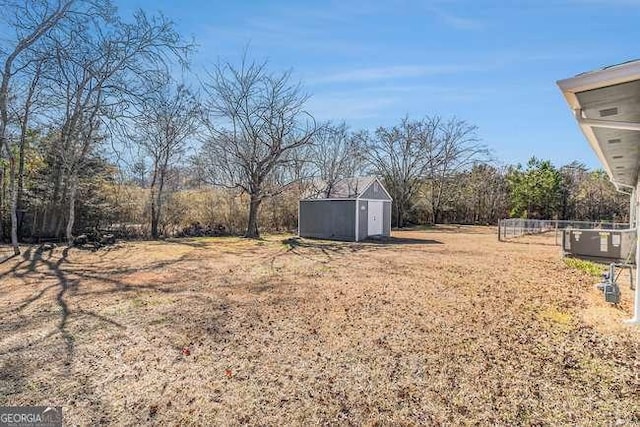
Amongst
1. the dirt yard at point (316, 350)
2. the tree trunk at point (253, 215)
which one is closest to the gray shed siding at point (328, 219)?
the tree trunk at point (253, 215)

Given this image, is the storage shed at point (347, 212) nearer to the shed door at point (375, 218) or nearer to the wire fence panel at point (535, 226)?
the shed door at point (375, 218)

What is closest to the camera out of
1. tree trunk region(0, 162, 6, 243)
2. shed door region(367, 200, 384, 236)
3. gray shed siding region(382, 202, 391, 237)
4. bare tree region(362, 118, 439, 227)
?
tree trunk region(0, 162, 6, 243)

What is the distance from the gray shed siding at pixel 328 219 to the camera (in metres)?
14.3

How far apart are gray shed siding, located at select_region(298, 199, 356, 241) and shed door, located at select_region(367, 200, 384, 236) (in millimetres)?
1225

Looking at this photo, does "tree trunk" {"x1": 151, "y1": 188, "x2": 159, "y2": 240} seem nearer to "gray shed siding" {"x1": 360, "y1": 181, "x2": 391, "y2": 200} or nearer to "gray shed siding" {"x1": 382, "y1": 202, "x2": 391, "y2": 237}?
"gray shed siding" {"x1": 360, "y1": 181, "x2": 391, "y2": 200}

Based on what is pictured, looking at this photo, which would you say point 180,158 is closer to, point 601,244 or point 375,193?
point 375,193

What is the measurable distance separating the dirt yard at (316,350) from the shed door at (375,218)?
27.3ft

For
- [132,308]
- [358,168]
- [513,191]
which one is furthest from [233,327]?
[513,191]

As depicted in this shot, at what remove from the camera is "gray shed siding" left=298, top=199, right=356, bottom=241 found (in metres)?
14.3

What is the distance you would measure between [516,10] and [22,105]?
12.1 metres

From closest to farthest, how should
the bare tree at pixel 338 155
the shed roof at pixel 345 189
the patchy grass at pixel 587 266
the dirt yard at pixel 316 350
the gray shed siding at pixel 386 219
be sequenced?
the dirt yard at pixel 316 350 < the patchy grass at pixel 587 266 < the shed roof at pixel 345 189 < the gray shed siding at pixel 386 219 < the bare tree at pixel 338 155

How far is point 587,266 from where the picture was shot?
26.8 feet

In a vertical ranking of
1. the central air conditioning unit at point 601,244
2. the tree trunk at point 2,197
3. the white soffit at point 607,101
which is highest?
the white soffit at point 607,101

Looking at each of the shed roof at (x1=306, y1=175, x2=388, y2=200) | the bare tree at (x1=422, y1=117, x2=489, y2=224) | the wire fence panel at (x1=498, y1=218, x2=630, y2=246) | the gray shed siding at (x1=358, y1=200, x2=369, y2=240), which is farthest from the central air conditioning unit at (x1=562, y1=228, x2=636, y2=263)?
the bare tree at (x1=422, y1=117, x2=489, y2=224)
